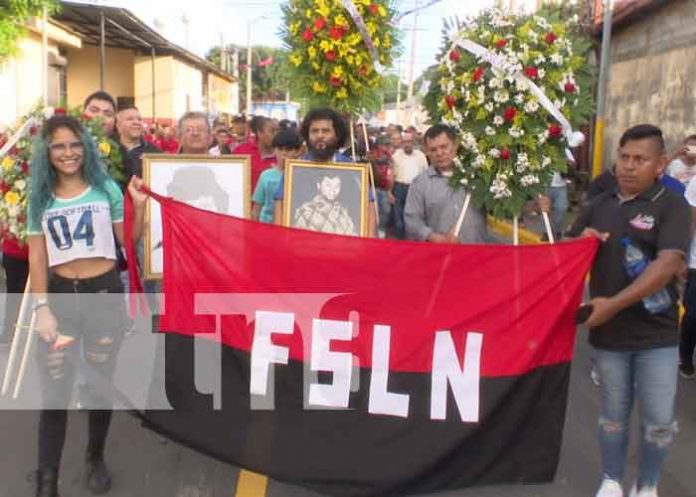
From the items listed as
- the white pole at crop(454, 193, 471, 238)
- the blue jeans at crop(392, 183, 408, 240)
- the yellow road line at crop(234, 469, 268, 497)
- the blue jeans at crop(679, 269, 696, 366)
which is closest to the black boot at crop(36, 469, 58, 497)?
the yellow road line at crop(234, 469, 268, 497)

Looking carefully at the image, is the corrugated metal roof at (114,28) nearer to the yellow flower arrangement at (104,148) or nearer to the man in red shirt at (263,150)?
the man in red shirt at (263,150)

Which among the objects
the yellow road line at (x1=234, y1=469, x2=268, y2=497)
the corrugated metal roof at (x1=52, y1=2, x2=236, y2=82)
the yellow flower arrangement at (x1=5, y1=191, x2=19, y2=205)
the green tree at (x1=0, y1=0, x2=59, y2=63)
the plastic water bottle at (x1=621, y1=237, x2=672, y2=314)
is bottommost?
the yellow road line at (x1=234, y1=469, x2=268, y2=497)

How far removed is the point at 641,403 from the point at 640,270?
66 cm

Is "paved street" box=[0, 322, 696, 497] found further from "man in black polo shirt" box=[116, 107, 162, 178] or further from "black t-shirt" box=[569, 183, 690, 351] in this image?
"man in black polo shirt" box=[116, 107, 162, 178]

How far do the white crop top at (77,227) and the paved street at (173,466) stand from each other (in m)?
1.27

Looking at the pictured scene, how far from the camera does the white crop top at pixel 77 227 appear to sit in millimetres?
4047

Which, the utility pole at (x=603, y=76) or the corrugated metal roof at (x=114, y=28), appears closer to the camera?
the utility pole at (x=603, y=76)

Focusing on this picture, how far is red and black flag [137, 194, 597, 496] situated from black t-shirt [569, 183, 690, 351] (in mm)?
171

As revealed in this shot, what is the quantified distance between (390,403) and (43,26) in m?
17.8

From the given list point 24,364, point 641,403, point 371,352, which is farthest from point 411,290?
point 24,364

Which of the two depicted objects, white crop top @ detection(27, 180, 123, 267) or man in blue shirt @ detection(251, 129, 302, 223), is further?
man in blue shirt @ detection(251, 129, 302, 223)

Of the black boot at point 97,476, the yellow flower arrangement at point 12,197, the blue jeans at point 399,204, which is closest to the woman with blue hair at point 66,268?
the black boot at point 97,476

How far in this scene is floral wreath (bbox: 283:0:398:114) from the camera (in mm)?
6082

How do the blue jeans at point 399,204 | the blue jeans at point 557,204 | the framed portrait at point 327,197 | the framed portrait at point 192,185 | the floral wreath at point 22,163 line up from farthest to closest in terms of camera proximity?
the blue jeans at point 557,204
the blue jeans at point 399,204
the framed portrait at point 327,197
the framed portrait at point 192,185
the floral wreath at point 22,163
